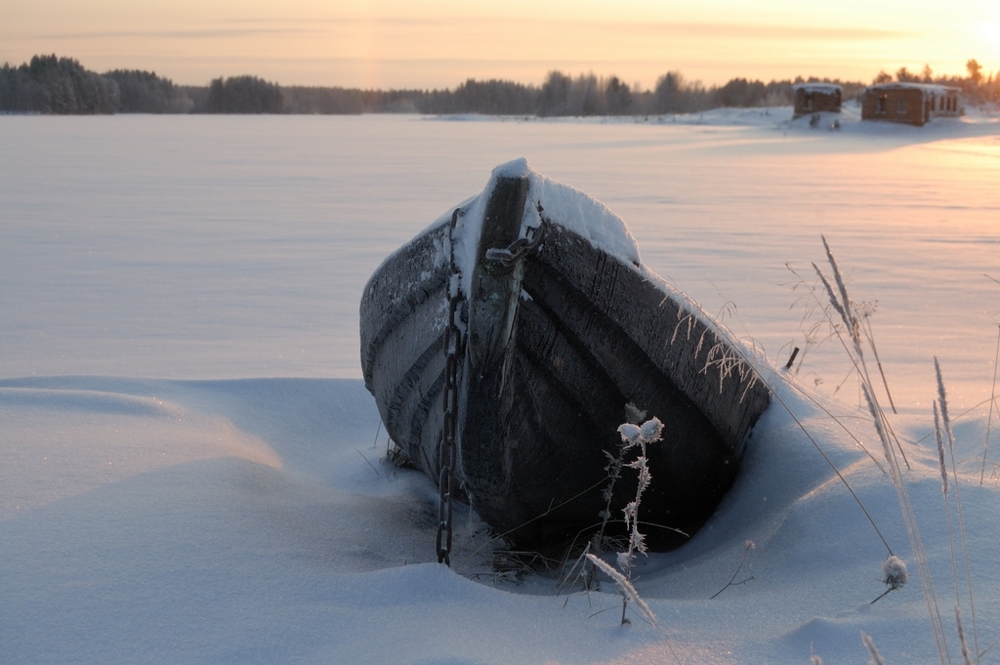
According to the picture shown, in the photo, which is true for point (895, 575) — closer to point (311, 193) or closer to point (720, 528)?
point (720, 528)

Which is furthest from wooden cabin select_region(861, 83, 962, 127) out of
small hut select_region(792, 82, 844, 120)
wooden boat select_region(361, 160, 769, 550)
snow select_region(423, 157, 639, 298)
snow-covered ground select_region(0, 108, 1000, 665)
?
snow select_region(423, 157, 639, 298)

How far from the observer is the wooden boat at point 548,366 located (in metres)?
2.30

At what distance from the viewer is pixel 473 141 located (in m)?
28.1

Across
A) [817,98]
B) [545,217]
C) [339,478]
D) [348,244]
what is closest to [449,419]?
[545,217]

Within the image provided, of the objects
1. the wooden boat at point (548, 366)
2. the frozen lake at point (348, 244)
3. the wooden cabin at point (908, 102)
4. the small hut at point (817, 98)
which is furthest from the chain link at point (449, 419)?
the small hut at point (817, 98)

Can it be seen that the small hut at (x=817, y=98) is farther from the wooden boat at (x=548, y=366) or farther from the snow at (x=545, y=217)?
the snow at (x=545, y=217)

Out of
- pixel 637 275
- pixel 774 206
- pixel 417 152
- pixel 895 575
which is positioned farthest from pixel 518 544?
pixel 417 152

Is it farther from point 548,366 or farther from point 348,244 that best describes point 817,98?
point 548,366

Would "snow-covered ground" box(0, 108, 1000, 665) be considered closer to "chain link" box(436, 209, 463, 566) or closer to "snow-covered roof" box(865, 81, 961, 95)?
"chain link" box(436, 209, 463, 566)

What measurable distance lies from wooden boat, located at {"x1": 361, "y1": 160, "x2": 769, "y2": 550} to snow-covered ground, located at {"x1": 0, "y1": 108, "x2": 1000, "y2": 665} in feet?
0.66

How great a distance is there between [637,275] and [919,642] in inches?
49.0

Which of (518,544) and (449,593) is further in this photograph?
(518,544)

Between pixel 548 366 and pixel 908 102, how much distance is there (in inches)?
1432

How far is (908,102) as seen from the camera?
111ft
